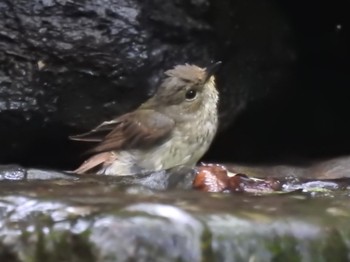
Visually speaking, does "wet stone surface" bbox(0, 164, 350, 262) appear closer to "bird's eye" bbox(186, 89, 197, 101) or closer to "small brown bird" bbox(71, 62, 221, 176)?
"small brown bird" bbox(71, 62, 221, 176)

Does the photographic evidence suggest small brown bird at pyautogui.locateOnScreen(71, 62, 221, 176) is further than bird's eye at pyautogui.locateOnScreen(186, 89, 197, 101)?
No

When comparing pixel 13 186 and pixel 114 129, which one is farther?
pixel 114 129

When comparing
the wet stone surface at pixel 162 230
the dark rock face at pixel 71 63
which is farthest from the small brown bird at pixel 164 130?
the wet stone surface at pixel 162 230

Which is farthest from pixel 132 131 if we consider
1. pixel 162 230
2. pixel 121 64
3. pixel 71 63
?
pixel 162 230

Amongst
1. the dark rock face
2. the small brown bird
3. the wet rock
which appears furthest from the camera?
the dark rock face

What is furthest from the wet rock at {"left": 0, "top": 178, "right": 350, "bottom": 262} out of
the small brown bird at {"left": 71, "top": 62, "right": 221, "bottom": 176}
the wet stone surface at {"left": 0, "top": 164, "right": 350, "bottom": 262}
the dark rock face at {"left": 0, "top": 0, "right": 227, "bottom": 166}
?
the dark rock face at {"left": 0, "top": 0, "right": 227, "bottom": 166}

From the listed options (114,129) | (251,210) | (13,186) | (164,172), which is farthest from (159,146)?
(251,210)

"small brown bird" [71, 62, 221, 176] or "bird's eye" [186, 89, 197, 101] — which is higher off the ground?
"bird's eye" [186, 89, 197, 101]

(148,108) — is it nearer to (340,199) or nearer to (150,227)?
(340,199)
